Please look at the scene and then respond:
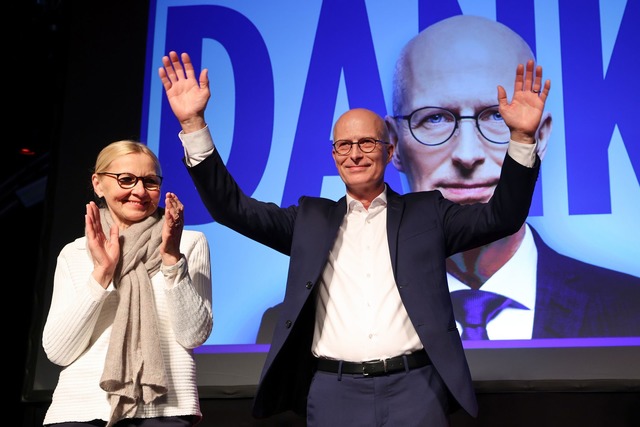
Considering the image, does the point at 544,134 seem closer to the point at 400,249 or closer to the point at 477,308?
the point at 477,308

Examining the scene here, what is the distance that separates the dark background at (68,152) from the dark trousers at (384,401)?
1280mm

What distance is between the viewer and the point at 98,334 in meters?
2.09

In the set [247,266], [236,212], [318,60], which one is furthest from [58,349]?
[318,60]

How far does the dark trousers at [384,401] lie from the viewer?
2.03 m

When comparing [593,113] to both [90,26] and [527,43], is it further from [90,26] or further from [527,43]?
[90,26]

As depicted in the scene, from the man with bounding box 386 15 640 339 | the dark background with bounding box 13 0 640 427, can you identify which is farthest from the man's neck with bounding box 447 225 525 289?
the dark background with bounding box 13 0 640 427

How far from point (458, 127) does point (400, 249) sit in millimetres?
1382

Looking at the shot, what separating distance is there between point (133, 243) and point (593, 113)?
2.15 m

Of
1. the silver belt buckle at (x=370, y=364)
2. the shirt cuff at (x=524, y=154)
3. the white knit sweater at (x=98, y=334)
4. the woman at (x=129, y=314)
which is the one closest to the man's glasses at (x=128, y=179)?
the woman at (x=129, y=314)

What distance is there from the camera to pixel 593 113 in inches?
132

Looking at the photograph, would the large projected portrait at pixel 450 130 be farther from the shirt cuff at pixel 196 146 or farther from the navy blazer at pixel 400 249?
the shirt cuff at pixel 196 146

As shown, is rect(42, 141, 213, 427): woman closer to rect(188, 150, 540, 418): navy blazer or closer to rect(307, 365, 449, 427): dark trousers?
rect(188, 150, 540, 418): navy blazer

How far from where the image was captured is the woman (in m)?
2.00

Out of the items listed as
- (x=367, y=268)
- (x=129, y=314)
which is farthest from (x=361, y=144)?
(x=129, y=314)
